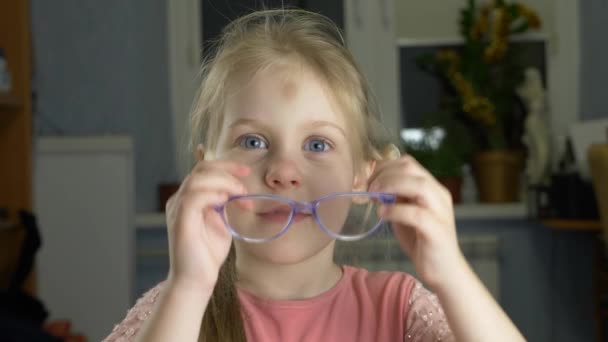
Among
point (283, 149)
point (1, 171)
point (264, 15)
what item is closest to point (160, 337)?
point (283, 149)

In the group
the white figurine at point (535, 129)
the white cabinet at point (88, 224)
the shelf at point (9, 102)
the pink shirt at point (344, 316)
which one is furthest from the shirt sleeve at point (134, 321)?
the white figurine at point (535, 129)

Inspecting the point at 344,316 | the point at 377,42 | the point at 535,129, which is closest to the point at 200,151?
the point at 344,316

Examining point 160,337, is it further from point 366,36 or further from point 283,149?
A: point 366,36

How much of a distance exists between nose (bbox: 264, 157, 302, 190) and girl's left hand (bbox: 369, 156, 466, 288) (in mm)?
88

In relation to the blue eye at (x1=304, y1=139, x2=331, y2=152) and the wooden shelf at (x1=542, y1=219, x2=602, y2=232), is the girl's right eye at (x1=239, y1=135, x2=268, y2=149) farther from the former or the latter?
the wooden shelf at (x1=542, y1=219, x2=602, y2=232)

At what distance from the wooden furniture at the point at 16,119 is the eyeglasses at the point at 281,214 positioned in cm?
202

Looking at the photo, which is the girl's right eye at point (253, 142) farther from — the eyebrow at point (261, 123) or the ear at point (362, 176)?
the ear at point (362, 176)

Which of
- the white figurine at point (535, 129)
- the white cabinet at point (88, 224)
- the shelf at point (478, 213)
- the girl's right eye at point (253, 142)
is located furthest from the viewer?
the shelf at point (478, 213)

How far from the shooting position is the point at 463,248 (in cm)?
344

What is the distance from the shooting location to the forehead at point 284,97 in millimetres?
879

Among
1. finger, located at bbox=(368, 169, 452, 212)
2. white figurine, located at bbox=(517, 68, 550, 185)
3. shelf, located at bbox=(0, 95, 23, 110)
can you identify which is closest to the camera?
finger, located at bbox=(368, 169, 452, 212)

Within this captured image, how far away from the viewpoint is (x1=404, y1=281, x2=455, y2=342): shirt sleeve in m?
0.93

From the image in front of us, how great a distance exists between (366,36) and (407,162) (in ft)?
9.26

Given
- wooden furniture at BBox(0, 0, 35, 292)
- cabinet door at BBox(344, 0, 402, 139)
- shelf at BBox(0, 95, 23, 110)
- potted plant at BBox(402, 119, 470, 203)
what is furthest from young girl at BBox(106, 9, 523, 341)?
cabinet door at BBox(344, 0, 402, 139)
